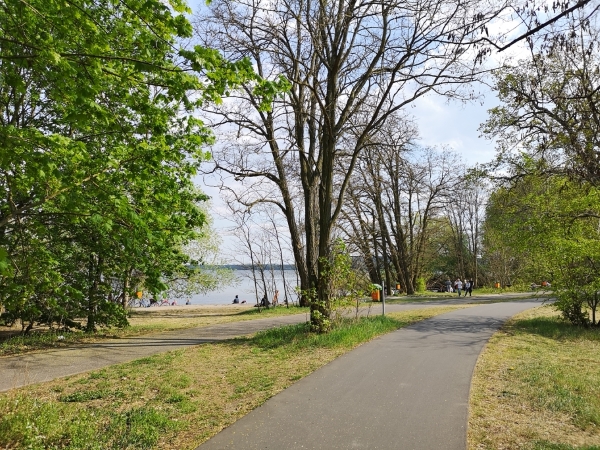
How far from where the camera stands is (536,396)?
20.9ft

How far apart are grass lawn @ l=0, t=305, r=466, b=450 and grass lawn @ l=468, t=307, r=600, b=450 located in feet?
9.29

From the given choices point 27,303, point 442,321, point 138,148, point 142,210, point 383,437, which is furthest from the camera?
point 442,321

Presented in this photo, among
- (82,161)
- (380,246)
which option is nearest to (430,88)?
(82,161)

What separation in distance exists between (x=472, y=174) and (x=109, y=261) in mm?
15699

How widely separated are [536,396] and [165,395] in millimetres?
5407

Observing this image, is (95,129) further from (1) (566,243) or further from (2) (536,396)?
(1) (566,243)

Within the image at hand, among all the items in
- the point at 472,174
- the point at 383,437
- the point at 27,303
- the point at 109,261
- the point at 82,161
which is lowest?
Answer: the point at 383,437

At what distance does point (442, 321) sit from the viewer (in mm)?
14828

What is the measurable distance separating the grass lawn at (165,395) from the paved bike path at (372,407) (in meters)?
0.41

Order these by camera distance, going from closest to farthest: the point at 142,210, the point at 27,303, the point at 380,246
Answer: the point at 142,210 < the point at 27,303 < the point at 380,246

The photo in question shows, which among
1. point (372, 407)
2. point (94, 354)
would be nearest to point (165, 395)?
point (372, 407)

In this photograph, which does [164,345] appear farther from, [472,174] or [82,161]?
[472,174]

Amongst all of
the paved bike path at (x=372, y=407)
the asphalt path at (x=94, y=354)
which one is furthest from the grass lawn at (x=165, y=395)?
the asphalt path at (x=94, y=354)

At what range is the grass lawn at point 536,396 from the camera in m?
4.86
